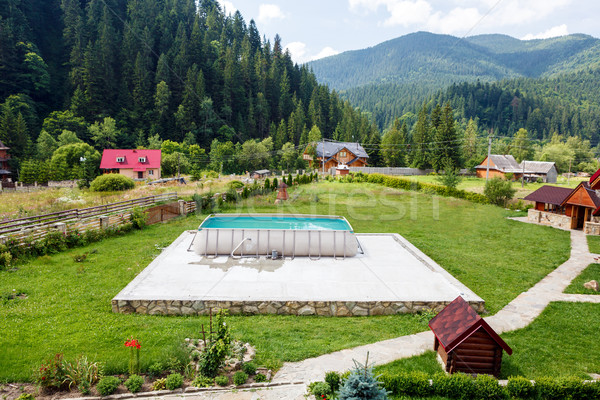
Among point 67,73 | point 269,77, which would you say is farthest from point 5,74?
point 269,77

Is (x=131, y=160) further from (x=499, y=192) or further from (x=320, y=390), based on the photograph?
(x=320, y=390)

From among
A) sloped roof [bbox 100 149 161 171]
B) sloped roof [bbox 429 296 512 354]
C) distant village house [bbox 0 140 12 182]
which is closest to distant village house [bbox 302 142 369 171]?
sloped roof [bbox 100 149 161 171]

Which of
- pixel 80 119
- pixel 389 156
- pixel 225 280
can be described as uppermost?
pixel 80 119

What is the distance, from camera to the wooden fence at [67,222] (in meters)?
11.1

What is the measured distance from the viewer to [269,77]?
7944 cm

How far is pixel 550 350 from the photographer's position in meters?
6.21

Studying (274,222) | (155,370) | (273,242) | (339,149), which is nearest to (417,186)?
(274,222)

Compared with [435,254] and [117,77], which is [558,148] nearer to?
[435,254]

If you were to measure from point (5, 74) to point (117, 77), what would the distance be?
17.2m

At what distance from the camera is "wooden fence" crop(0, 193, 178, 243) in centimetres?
1109

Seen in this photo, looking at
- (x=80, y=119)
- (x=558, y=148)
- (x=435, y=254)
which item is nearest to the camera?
(x=435, y=254)

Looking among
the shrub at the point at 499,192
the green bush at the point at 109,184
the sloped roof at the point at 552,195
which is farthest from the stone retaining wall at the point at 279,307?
the green bush at the point at 109,184

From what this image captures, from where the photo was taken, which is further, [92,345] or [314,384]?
[92,345]

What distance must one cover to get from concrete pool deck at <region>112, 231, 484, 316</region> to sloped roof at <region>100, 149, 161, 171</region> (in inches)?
1463
